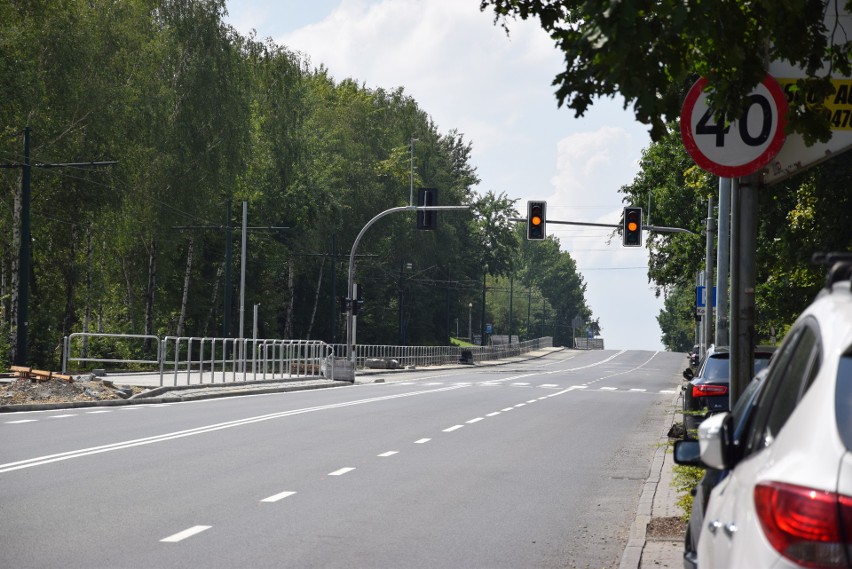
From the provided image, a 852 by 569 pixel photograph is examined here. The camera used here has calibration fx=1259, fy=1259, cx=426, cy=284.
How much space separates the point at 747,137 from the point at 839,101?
1.24 meters

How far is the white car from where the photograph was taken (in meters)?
2.76

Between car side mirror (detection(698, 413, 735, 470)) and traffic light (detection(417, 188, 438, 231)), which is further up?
traffic light (detection(417, 188, 438, 231))

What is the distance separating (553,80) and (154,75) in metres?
50.9

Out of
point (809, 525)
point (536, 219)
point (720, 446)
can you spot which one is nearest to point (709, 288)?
point (536, 219)

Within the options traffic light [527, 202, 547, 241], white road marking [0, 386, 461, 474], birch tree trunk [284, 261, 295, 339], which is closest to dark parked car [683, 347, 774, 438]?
white road marking [0, 386, 461, 474]

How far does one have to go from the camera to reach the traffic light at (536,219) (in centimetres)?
3431

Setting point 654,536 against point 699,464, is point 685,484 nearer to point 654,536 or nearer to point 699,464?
point 654,536

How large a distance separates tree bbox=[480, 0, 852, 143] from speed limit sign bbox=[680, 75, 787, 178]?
0.41 feet

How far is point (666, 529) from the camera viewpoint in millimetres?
9211

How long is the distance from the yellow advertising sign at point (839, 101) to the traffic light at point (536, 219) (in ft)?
85.9

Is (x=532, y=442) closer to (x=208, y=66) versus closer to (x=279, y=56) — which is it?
(x=208, y=66)

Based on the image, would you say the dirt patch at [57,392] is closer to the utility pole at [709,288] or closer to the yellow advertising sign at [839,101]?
the utility pole at [709,288]

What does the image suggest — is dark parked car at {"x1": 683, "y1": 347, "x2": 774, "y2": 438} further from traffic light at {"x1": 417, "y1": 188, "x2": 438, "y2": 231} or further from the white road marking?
traffic light at {"x1": 417, "y1": 188, "x2": 438, "y2": 231}

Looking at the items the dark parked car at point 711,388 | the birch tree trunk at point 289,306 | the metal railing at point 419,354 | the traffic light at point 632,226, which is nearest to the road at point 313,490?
the dark parked car at point 711,388
